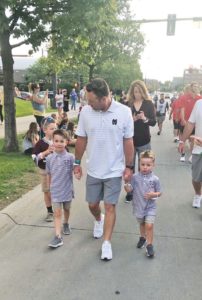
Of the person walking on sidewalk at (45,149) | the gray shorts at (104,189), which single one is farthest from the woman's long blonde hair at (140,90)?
the gray shorts at (104,189)

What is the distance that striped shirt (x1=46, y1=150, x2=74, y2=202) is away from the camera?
467 centimetres

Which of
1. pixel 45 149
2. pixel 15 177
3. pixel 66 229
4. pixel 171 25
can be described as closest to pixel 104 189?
pixel 66 229

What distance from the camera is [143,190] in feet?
14.3

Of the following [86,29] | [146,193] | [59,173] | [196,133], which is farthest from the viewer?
[86,29]

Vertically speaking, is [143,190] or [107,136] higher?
[107,136]

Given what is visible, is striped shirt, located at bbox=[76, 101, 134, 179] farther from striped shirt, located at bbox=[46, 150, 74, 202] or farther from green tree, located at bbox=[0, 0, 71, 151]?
green tree, located at bbox=[0, 0, 71, 151]

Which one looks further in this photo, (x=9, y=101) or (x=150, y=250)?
(x=9, y=101)

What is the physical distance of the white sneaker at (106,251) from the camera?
420 centimetres

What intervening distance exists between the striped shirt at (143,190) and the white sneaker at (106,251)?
0.45m

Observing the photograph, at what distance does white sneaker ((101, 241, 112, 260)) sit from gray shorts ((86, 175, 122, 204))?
45cm

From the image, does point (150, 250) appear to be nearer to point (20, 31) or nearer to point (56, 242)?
point (56, 242)

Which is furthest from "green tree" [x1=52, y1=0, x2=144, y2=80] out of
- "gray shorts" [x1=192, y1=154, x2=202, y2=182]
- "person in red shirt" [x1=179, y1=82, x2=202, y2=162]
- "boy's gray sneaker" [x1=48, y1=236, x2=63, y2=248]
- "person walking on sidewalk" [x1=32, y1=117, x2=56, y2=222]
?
"boy's gray sneaker" [x1=48, y1=236, x2=63, y2=248]

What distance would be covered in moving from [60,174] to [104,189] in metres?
Result: 0.60

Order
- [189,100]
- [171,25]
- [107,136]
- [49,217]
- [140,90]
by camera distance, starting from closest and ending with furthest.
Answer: [107,136] → [49,217] → [140,90] → [189,100] → [171,25]
